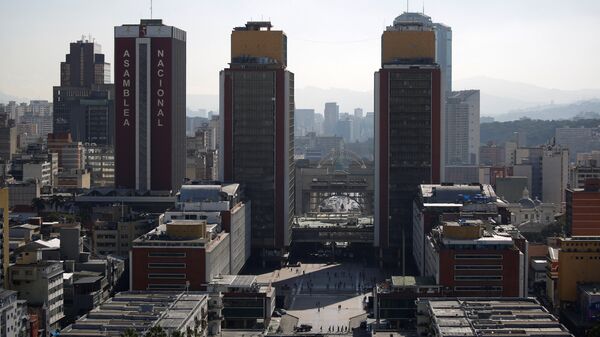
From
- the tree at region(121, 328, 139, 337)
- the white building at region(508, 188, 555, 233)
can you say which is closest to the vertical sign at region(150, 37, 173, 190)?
the white building at region(508, 188, 555, 233)

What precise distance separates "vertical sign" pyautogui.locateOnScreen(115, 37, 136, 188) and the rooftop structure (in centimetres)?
3730

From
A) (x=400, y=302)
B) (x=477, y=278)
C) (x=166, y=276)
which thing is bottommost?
(x=400, y=302)

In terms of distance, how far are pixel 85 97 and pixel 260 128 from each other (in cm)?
6634

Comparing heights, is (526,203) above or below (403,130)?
below

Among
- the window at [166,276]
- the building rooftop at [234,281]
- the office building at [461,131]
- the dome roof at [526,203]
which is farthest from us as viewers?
the office building at [461,131]

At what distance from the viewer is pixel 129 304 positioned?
168 feet

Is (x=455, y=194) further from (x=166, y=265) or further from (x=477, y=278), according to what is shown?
(x=166, y=265)

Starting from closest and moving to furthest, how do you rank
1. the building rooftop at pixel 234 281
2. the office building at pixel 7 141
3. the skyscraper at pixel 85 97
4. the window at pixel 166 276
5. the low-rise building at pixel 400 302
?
the low-rise building at pixel 400 302, the building rooftop at pixel 234 281, the window at pixel 166 276, the office building at pixel 7 141, the skyscraper at pixel 85 97

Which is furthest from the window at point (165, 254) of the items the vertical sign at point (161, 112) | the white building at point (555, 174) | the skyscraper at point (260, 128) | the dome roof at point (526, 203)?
the white building at point (555, 174)

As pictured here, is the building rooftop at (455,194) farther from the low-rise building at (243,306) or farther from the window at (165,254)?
the window at (165,254)

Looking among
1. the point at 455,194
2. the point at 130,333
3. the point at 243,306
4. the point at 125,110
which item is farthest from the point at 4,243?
the point at 125,110

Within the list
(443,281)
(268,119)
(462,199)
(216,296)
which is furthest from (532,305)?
(268,119)

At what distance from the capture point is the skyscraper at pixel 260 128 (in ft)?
254

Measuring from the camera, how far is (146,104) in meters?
85.5
